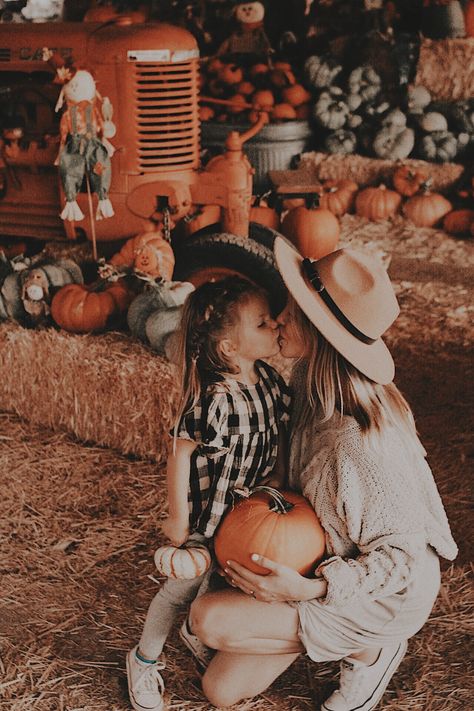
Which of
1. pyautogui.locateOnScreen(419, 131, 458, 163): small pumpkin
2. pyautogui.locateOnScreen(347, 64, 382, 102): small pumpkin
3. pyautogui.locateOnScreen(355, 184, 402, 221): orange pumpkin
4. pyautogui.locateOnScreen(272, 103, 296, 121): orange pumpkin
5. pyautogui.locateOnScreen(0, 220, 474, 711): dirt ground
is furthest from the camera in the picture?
pyautogui.locateOnScreen(347, 64, 382, 102): small pumpkin

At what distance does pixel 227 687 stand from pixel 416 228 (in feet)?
16.6

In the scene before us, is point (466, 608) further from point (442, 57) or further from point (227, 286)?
point (442, 57)

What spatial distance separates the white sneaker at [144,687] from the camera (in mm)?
2426

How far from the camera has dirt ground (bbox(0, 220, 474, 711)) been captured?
254cm

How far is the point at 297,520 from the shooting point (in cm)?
217

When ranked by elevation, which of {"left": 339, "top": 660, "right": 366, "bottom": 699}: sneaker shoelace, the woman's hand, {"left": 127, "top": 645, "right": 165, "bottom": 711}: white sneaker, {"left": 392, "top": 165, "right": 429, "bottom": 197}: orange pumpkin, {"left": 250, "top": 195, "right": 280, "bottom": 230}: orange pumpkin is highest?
the woman's hand

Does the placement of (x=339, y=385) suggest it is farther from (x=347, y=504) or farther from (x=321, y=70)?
(x=321, y=70)

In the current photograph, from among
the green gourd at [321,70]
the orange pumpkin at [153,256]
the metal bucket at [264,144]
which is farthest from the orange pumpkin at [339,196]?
the orange pumpkin at [153,256]

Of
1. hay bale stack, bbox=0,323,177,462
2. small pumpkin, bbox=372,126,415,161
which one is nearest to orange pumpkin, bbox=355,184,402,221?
small pumpkin, bbox=372,126,415,161

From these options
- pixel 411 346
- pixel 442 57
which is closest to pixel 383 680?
pixel 411 346

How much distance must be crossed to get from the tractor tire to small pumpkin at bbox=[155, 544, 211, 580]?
201cm

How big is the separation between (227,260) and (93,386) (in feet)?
3.13

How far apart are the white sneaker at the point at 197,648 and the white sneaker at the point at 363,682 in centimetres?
38

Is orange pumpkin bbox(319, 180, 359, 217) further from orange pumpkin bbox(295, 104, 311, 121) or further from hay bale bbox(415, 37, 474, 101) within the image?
hay bale bbox(415, 37, 474, 101)
